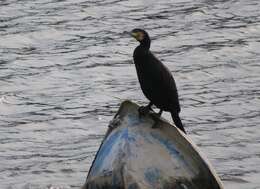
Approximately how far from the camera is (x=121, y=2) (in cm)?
2325

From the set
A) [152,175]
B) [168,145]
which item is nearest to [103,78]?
[168,145]

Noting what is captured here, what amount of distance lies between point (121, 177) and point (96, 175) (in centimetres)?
36

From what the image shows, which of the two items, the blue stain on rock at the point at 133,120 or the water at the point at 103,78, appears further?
the water at the point at 103,78

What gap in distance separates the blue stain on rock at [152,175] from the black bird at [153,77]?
2.26ft

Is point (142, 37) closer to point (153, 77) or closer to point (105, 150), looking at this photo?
point (153, 77)

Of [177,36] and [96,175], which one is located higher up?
[96,175]

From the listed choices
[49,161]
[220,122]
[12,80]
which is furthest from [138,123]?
[12,80]

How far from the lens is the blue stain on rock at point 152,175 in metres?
11.8

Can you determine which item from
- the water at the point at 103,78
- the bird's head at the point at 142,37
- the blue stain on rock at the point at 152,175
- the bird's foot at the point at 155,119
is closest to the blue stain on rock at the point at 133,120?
the bird's foot at the point at 155,119

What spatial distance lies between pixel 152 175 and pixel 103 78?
7052 millimetres

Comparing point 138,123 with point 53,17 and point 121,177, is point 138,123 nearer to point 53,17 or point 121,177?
point 121,177

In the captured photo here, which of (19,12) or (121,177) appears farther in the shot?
(19,12)

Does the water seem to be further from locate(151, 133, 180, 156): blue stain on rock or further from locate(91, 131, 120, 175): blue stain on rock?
locate(151, 133, 180, 156): blue stain on rock

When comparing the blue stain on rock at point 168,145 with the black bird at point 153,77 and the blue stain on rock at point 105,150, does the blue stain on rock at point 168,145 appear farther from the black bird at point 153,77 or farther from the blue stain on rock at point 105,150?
the blue stain on rock at point 105,150
